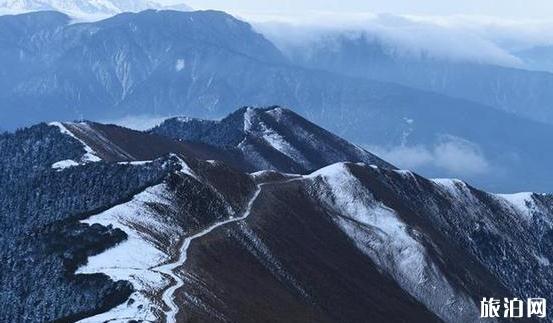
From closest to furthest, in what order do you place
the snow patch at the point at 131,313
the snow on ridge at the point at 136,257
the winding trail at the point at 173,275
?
the snow patch at the point at 131,313
the snow on ridge at the point at 136,257
the winding trail at the point at 173,275

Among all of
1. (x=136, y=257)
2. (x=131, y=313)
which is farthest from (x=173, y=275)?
(x=131, y=313)

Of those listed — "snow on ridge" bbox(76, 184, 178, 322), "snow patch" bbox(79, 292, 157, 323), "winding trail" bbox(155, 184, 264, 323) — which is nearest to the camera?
"snow patch" bbox(79, 292, 157, 323)

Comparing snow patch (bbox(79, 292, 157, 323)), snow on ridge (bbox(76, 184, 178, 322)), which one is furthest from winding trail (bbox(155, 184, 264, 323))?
snow patch (bbox(79, 292, 157, 323))

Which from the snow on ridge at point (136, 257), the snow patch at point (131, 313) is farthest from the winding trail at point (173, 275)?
the snow patch at point (131, 313)

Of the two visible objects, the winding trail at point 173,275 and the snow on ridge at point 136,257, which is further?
the winding trail at point 173,275

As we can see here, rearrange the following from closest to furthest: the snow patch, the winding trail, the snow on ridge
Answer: the snow patch < the snow on ridge < the winding trail

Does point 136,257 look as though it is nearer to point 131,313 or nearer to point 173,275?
point 173,275

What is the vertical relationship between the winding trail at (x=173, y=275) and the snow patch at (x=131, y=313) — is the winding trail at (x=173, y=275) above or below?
below

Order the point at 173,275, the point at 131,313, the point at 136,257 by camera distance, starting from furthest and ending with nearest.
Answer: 1. the point at 136,257
2. the point at 173,275
3. the point at 131,313

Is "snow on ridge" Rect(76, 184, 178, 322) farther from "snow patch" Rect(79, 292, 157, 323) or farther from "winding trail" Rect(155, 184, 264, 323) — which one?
"winding trail" Rect(155, 184, 264, 323)

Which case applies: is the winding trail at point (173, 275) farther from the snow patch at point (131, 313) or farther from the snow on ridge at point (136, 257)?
the snow patch at point (131, 313)
